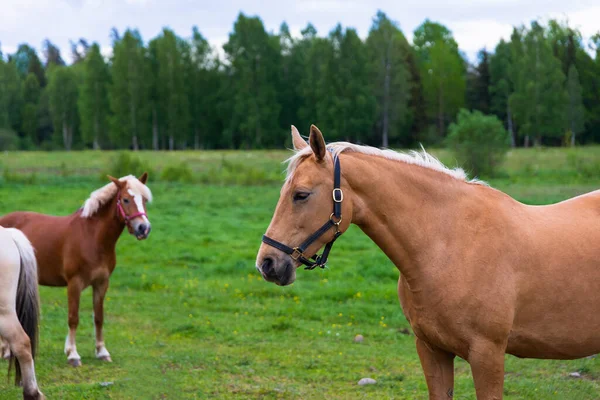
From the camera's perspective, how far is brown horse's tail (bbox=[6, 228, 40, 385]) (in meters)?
5.64

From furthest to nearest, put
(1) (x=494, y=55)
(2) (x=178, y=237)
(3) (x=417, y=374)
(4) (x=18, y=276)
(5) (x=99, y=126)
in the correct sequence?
(5) (x=99, y=126) < (1) (x=494, y=55) < (2) (x=178, y=237) < (3) (x=417, y=374) < (4) (x=18, y=276)

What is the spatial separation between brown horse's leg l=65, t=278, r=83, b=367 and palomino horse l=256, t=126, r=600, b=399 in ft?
15.1

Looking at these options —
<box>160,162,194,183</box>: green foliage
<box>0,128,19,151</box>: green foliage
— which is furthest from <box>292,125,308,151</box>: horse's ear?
<box>0,128,19,151</box>: green foliage

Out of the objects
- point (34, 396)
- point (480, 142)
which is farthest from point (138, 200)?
point (480, 142)

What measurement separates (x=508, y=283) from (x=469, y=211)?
45 cm

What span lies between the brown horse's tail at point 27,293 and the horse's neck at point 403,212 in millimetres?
3449

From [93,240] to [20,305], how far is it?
2155 mm

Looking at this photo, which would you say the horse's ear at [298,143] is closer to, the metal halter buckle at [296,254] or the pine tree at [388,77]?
the metal halter buckle at [296,254]

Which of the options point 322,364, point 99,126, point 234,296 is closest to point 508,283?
point 322,364

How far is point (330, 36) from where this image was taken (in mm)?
47094

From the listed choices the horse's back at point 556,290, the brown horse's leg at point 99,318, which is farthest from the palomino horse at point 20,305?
the horse's back at point 556,290

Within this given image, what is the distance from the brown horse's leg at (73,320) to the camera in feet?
23.4

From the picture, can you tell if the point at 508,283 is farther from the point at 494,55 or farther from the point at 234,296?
the point at 494,55

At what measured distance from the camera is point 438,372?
3734 millimetres
